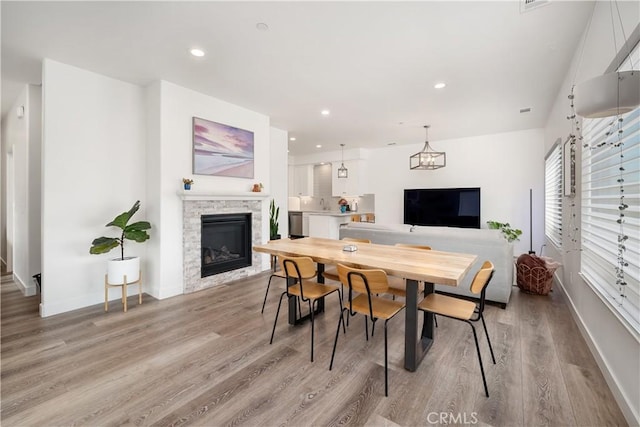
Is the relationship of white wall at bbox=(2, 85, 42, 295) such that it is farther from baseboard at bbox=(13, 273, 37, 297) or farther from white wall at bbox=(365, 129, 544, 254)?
white wall at bbox=(365, 129, 544, 254)

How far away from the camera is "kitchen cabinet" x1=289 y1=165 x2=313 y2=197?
9.05 m

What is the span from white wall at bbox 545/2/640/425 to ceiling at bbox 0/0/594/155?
22cm

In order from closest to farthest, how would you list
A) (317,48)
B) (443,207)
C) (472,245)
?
(317,48), (472,245), (443,207)

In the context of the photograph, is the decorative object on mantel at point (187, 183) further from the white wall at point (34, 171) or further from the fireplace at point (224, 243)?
the white wall at point (34, 171)

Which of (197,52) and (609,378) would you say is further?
(197,52)

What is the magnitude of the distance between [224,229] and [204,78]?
6.83 ft

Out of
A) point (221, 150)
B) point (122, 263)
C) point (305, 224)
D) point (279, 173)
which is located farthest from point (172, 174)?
point (305, 224)

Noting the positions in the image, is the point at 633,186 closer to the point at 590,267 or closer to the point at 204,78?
the point at 590,267

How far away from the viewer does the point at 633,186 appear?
1696mm

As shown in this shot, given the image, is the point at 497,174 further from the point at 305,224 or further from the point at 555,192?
the point at 305,224

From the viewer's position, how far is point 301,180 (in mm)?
9211

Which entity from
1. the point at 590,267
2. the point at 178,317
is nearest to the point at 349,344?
the point at 178,317

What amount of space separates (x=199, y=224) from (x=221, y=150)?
112 cm

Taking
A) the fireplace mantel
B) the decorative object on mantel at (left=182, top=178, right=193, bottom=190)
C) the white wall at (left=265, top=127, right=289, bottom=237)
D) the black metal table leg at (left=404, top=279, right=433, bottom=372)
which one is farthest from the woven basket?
the decorative object on mantel at (left=182, top=178, right=193, bottom=190)
